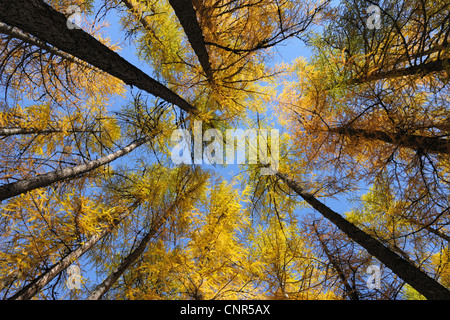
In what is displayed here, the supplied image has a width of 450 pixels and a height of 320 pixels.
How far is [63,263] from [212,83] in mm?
4029

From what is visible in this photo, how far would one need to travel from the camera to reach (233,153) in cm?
642

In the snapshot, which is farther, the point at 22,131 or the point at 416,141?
the point at 22,131

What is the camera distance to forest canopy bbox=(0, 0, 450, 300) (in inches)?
111

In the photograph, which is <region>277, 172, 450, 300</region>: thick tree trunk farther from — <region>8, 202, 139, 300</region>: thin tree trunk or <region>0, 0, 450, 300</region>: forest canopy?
<region>8, 202, 139, 300</region>: thin tree trunk

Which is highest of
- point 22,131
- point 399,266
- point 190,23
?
point 190,23

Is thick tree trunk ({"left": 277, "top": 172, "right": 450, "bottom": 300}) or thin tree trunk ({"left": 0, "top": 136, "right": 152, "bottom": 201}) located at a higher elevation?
thin tree trunk ({"left": 0, "top": 136, "right": 152, "bottom": 201})

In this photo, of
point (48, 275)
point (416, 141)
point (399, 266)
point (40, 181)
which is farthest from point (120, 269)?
point (416, 141)

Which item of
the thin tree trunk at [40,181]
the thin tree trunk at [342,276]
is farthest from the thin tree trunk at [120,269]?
the thin tree trunk at [342,276]

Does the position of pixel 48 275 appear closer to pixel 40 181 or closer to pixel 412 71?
pixel 40 181

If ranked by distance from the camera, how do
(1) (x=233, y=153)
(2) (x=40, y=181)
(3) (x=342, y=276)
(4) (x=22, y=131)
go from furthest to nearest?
(1) (x=233, y=153), (4) (x=22, y=131), (3) (x=342, y=276), (2) (x=40, y=181)

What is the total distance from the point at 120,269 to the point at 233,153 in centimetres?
417

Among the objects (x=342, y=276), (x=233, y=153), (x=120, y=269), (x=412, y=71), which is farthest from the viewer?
(x=233, y=153)

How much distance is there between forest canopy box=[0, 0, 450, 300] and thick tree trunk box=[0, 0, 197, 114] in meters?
0.01

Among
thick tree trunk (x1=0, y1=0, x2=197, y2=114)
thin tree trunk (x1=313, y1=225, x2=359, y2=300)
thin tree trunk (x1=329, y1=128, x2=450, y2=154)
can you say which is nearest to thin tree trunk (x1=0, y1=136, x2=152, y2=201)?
thick tree trunk (x1=0, y1=0, x2=197, y2=114)
